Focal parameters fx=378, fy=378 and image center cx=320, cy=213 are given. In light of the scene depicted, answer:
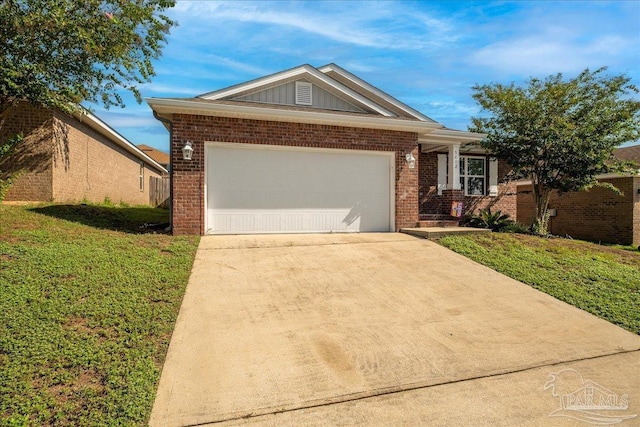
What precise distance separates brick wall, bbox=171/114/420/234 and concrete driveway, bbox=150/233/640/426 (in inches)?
93.9

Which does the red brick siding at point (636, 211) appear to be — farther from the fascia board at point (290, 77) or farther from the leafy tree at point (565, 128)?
the fascia board at point (290, 77)

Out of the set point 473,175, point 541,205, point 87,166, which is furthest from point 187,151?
point 541,205

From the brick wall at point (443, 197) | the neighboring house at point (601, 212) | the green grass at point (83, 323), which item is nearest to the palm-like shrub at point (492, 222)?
the brick wall at point (443, 197)

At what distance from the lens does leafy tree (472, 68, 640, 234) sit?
10234 millimetres

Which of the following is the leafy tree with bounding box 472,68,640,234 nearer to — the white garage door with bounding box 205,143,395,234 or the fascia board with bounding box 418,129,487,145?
the fascia board with bounding box 418,129,487,145

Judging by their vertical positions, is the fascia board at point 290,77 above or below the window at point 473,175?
above

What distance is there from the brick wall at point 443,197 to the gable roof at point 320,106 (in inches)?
52.8

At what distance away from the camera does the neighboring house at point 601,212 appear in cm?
1473

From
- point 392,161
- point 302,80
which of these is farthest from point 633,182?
point 302,80

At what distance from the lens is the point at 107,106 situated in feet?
37.1

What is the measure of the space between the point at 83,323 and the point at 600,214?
60.6 ft

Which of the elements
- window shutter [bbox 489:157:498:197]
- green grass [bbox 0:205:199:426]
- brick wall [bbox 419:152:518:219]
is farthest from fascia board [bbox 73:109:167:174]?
window shutter [bbox 489:157:498:197]

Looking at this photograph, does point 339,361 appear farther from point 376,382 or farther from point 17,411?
point 17,411

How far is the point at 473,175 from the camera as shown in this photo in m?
13.7
